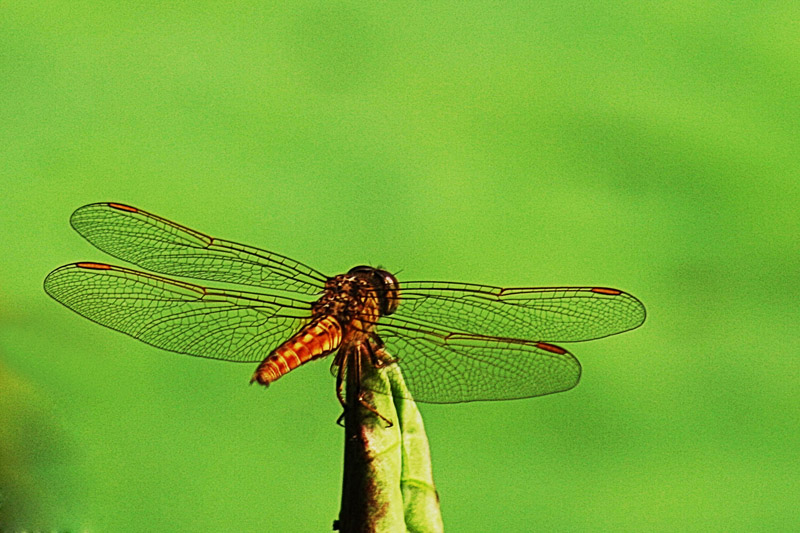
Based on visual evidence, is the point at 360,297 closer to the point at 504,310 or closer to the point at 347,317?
the point at 347,317

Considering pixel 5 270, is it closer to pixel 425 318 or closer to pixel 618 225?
pixel 425 318

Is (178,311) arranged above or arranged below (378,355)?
above

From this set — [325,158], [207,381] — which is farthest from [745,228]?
[207,381]

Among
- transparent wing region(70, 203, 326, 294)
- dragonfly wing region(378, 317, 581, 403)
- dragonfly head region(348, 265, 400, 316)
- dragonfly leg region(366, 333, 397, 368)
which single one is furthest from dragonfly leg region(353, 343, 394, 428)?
transparent wing region(70, 203, 326, 294)

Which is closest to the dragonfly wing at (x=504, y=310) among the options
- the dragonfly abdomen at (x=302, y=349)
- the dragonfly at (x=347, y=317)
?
the dragonfly at (x=347, y=317)

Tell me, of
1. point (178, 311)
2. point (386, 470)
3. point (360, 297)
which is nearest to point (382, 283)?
point (360, 297)

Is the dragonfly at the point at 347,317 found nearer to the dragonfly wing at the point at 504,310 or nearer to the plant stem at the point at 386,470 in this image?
the dragonfly wing at the point at 504,310
